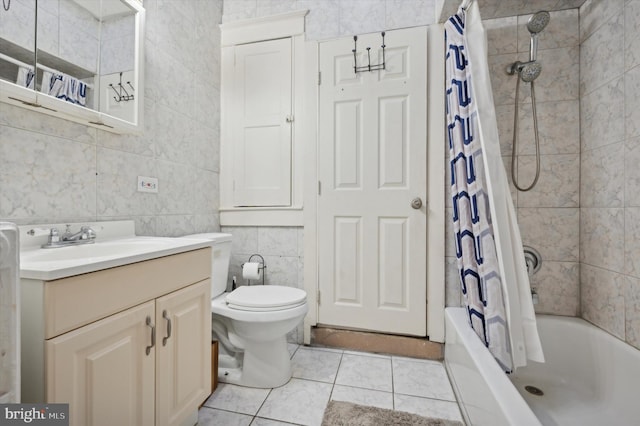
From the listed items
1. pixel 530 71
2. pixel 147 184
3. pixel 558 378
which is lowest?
pixel 558 378

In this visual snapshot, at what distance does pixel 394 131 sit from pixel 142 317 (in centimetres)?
165

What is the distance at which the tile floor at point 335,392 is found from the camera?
4.33ft

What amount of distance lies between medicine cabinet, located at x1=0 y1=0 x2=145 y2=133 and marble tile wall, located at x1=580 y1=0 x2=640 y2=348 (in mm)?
2222

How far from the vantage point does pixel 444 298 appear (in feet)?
5.92

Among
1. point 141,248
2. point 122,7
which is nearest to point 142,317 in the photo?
point 141,248

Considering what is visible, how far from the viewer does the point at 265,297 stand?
Answer: 1.57 meters

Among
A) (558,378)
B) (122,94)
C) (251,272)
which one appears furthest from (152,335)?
(558,378)

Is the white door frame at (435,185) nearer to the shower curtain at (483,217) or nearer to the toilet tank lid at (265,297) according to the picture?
the shower curtain at (483,217)

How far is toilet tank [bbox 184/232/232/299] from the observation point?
1.68m

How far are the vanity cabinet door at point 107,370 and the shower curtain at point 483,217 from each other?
51.3 inches

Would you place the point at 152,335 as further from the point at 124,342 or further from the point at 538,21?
the point at 538,21

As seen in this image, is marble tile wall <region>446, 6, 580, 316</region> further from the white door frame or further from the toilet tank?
the toilet tank

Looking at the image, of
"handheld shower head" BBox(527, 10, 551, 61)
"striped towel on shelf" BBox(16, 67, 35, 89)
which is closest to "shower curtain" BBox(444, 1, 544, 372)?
"handheld shower head" BBox(527, 10, 551, 61)
